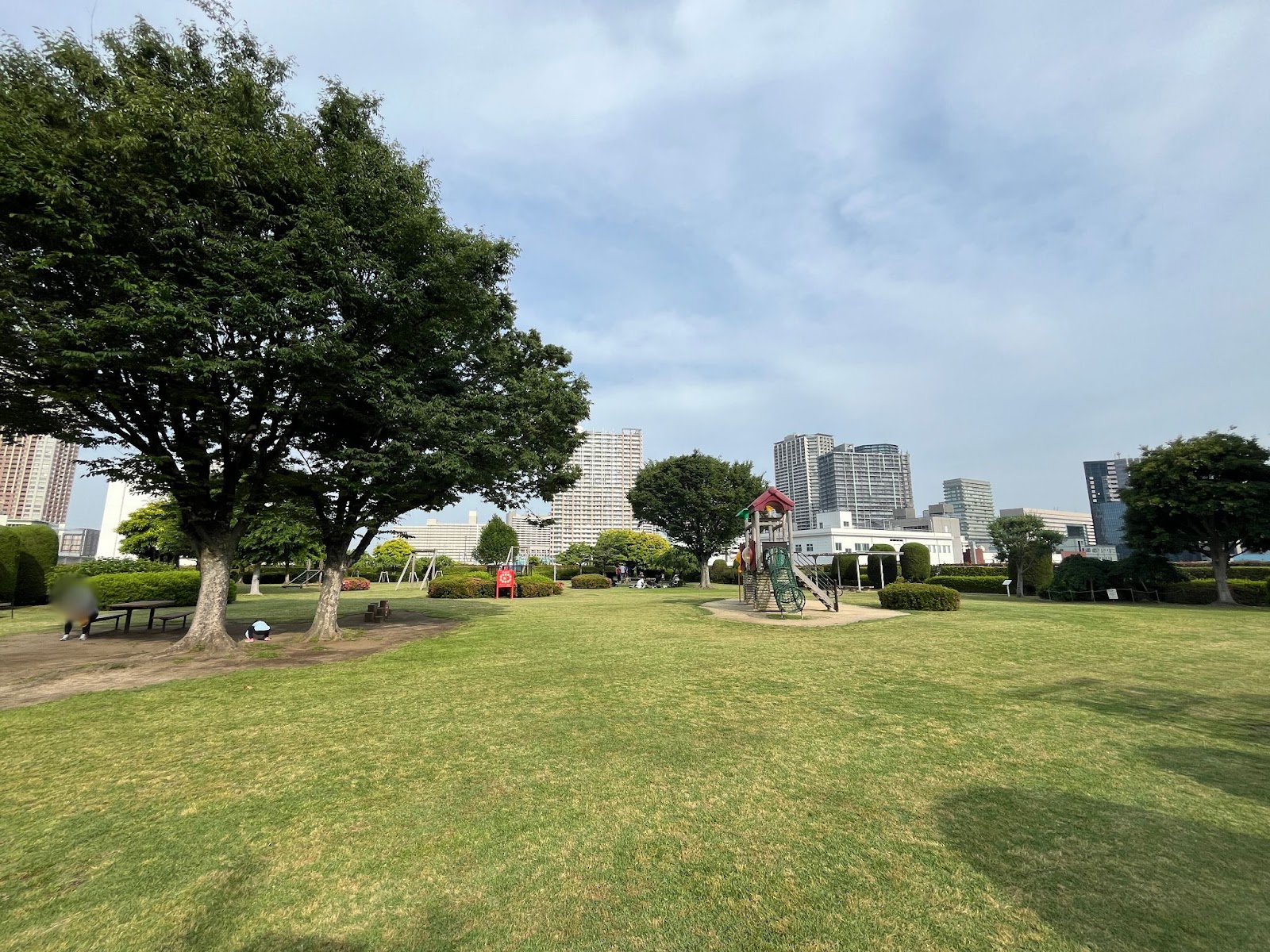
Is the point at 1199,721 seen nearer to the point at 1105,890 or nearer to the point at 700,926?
the point at 1105,890

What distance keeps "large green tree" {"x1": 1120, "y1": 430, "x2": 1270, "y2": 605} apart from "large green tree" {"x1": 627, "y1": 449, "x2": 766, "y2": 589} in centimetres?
2310

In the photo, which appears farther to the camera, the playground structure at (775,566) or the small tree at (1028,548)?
the small tree at (1028,548)

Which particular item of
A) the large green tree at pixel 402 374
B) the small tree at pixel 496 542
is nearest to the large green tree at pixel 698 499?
the small tree at pixel 496 542

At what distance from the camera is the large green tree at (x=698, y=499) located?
1649 inches

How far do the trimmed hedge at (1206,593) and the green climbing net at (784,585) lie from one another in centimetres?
1934

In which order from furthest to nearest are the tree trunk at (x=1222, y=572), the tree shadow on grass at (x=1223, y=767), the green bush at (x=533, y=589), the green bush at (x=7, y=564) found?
the green bush at (x=533, y=589), the tree trunk at (x=1222, y=572), the green bush at (x=7, y=564), the tree shadow on grass at (x=1223, y=767)

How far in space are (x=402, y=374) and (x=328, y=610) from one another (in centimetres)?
642

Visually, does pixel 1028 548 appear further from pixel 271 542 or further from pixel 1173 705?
pixel 271 542

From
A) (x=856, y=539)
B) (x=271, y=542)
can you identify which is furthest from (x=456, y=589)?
(x=856, y=539)

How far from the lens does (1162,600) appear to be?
80.5 feet

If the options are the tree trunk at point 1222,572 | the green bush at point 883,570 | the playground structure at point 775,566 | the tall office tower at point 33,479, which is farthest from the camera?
the tall office tower at point 33,479

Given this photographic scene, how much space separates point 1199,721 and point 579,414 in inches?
512

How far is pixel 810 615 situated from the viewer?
56.5 ft

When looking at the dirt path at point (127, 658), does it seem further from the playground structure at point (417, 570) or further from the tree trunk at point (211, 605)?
the playground structure at point (417, 570)
